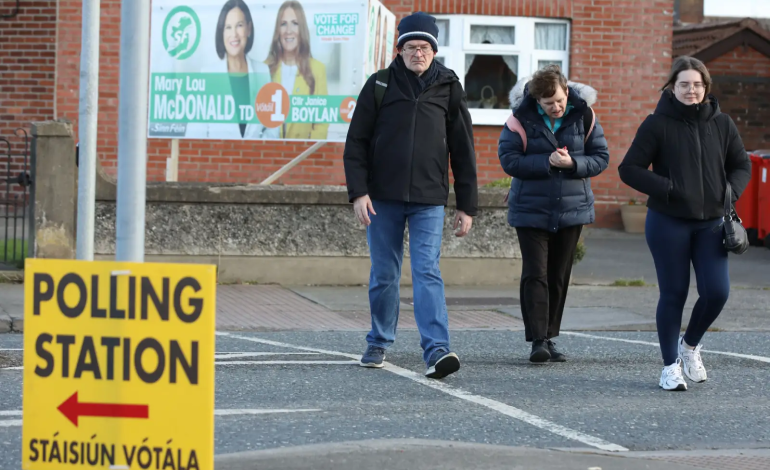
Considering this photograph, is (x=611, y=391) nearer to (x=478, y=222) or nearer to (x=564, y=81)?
(x=564, y=81)

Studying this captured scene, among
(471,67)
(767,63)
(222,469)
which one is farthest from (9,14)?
(222,469)

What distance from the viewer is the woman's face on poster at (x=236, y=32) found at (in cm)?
1245

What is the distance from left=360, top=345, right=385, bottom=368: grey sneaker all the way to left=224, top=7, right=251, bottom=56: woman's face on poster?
605 cm

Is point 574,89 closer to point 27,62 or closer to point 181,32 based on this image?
point 181,32

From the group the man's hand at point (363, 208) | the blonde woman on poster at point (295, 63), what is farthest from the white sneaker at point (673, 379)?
the blonde woman on poster at point (295, 63)

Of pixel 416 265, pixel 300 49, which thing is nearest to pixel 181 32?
pixel 300 49

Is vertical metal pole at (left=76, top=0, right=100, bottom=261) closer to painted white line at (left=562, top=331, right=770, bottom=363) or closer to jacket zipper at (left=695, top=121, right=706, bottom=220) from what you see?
jacket zipper at (left=695, top=121, right=706, bottom=220)

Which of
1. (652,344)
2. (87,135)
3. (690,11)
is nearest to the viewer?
(87,135)

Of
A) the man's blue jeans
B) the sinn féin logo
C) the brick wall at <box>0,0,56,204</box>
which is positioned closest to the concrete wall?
the sinn féin logo

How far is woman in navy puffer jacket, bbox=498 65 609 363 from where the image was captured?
7.13 meters

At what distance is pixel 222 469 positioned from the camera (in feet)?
14.4

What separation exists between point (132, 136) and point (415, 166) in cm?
301

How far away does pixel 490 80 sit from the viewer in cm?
1741

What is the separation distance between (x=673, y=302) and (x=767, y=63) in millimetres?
15971
